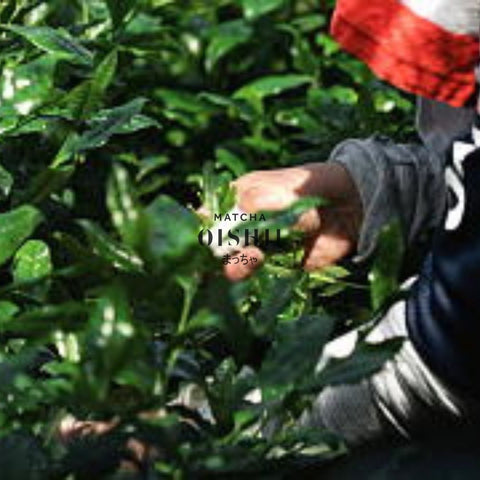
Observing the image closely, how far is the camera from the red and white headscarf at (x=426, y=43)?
1.28 metres

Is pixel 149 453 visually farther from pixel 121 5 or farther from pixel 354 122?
pixel 354 122

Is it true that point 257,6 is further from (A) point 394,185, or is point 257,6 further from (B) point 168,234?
(B) point 168,234

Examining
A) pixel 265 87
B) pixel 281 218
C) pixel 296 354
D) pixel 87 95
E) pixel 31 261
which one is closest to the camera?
pixel 296 354

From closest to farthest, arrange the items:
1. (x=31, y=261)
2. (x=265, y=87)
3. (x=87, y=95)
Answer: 1. (x=31, y=261)
2. (x=87, y=95)
3. (x=265, y=87)

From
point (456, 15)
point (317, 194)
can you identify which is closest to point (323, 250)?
point (317, 194)

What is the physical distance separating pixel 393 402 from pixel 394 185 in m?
0.30

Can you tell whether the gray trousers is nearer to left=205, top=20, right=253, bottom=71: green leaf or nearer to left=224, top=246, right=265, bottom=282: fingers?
left=224, top=246, right=265, bottom=282: fingers

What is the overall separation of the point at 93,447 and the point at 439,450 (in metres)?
0.42

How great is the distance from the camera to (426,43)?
1.30 meters

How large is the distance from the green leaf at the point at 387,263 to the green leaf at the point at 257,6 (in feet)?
3.27

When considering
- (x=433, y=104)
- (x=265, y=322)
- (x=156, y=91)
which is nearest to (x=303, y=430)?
(x=265, y=322)

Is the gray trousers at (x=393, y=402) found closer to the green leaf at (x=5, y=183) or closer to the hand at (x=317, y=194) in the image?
the hand at (x=317, y=194)

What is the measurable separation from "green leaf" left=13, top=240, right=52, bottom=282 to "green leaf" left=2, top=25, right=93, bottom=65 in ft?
0.93

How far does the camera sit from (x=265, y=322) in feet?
3.47
